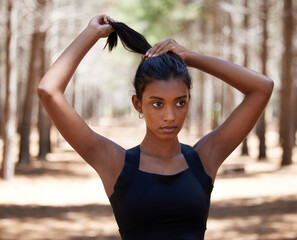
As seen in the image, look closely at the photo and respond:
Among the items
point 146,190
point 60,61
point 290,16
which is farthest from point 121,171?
point 290,16

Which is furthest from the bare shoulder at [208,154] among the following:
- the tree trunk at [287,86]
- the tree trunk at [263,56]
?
the tree trunk at [263,56]

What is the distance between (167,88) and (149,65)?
0.58ft

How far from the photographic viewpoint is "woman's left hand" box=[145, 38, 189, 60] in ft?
8.14

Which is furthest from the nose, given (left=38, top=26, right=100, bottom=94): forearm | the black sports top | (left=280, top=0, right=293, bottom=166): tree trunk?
(left=280, top=0, right=293, bottom=166): tree trunk

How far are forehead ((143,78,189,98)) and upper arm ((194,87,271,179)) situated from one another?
0.31 meters

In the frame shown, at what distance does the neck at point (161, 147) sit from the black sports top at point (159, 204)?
0.13 metres

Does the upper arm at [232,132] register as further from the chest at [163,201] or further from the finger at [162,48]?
the finger at [162,48]

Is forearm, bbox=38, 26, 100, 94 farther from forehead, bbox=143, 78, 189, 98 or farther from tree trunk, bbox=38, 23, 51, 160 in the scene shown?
tree trunk, bbox=38, 23, 51, 160

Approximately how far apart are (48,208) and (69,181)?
4108 mm

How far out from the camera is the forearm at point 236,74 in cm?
255

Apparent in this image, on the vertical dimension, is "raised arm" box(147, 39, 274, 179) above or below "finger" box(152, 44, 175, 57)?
below

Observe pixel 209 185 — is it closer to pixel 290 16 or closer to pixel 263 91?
pixel 263 91

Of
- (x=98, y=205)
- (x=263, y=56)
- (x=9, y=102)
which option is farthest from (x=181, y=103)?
(x=263, y=56)

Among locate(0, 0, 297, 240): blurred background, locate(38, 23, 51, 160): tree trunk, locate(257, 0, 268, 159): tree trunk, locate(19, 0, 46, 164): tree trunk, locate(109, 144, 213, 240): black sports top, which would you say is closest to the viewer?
locate(109, 144, 213, 240): black sports top
